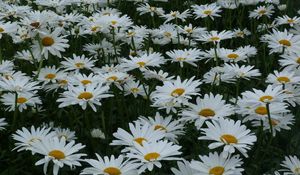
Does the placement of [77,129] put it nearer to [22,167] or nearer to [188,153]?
[22,167]

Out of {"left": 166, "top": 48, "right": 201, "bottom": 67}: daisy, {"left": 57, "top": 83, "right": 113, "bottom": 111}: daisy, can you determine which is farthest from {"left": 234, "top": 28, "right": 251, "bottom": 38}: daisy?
{"left": 57, "top": 83, "right": 113, "bottom": 111}: daisy

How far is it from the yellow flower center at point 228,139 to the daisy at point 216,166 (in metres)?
0.10

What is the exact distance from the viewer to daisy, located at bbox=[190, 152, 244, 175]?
2145 millimetres

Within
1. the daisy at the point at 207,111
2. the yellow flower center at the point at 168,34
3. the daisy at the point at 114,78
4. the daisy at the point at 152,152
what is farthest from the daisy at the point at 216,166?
the yellow flower center at the point at 168,34

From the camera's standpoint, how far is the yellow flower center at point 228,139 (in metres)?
2.30

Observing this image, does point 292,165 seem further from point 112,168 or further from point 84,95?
point 84,95

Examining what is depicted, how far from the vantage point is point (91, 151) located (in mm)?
3016

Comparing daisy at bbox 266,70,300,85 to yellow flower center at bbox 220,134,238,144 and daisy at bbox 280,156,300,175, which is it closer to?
daisy at bbox 280,156,300,175

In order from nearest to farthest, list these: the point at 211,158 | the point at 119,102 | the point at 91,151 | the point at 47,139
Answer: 1. the point at 211,158
2. the point at 47,139
3. the point at 91,151
4. the point at 119,102

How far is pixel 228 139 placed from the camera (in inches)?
91.6

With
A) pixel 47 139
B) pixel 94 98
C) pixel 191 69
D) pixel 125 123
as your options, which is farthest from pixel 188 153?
pixel 191 69

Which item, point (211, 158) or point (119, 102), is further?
point (119, 102)

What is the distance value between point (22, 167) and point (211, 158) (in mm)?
1139

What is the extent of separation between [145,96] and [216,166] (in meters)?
1.25
